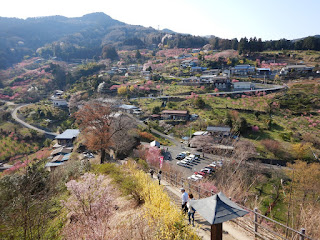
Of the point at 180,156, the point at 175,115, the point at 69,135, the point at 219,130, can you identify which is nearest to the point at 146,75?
the point at 175,115

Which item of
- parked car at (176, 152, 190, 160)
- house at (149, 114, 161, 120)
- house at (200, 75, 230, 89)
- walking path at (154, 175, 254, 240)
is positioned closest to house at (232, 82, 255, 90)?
house at (200, 75, 230, 89)

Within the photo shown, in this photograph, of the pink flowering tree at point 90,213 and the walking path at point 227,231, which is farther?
the walking path at point 227,231

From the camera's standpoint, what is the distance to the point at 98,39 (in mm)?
161750

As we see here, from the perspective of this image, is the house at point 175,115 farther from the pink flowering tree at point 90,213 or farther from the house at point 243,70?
the pink flowering tree at point 90,213

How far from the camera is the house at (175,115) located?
38812 mm

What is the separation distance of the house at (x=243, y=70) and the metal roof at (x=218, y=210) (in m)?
61.0

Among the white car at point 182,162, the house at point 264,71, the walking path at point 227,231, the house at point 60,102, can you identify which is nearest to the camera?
the walking path at point 227,231

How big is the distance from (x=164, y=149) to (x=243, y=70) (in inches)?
1775

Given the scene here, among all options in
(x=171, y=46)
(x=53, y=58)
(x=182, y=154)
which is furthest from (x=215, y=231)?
(x=53, y=58)

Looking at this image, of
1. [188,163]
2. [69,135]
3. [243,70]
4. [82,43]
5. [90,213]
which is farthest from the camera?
[82,43]

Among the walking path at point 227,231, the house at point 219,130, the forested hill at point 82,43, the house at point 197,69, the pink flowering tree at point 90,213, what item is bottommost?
the house at point 219,130

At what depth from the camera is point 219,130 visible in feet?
104

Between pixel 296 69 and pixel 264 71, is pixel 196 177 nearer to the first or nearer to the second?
pixel 264 71

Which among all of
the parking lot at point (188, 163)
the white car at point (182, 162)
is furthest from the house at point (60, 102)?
the white car at point (182, 162)
